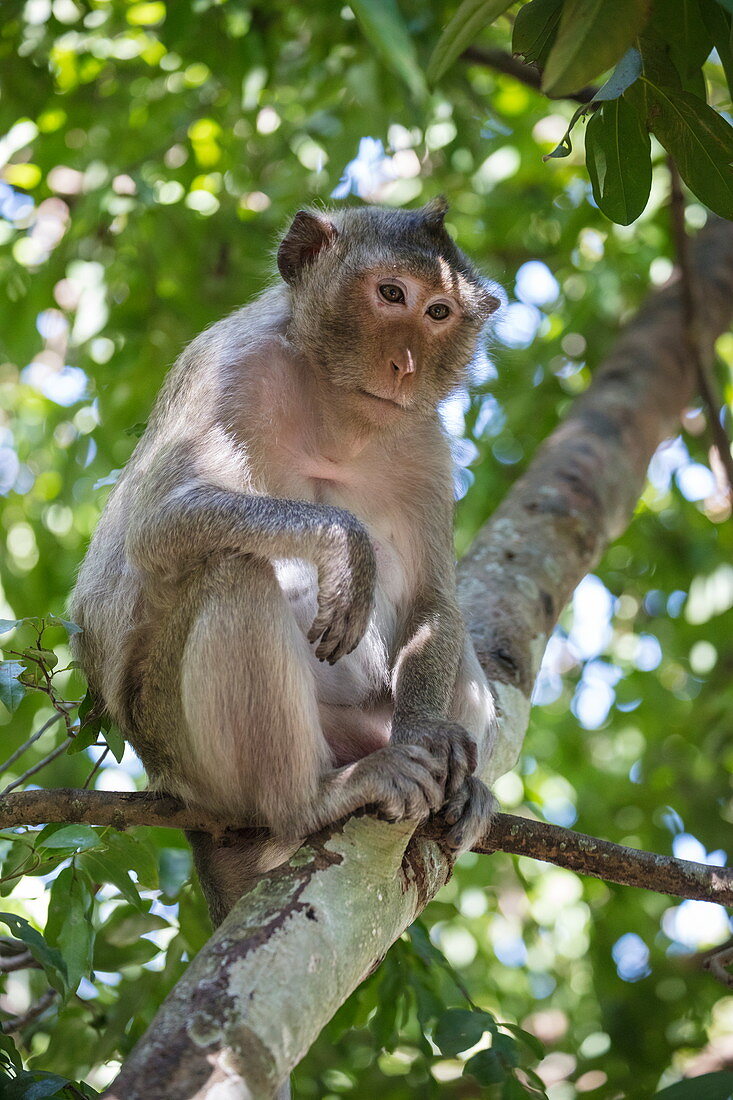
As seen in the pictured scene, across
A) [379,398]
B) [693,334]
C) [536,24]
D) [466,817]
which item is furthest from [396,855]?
[693,334]

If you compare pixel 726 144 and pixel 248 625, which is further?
pixel 248 625

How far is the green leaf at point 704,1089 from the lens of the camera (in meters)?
2.28

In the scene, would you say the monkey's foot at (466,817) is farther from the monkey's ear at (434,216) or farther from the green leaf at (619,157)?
the monkey's ear at (434,216)

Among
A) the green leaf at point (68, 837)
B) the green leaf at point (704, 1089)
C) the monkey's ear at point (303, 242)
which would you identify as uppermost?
the green leaf at point (68, 837)

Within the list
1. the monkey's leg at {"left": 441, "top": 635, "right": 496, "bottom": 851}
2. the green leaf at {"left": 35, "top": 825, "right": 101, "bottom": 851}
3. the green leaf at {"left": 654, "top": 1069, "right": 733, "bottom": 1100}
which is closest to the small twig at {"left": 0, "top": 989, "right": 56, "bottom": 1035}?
the green leaf at {"left": 35, "top": 825, "right": 101, "bottom": 851}

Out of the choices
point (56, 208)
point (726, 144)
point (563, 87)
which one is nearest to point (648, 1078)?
point (726, 144)

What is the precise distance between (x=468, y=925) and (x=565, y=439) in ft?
10.9

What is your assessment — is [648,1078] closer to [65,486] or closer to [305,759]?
[305,759]

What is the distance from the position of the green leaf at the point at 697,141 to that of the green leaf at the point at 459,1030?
2416 mm

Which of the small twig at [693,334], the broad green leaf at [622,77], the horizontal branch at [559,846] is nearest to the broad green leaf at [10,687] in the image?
the horizontal branch at [559,846]

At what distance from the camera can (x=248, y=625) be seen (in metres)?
3.27

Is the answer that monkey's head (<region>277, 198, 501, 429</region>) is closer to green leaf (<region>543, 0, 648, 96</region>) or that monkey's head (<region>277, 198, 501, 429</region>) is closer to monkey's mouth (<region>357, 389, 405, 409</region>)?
monkey's mouth (<region>357, 389, 405, 409</region>)

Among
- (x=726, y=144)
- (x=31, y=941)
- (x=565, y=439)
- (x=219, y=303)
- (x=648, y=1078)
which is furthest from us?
(x=219, y=303)

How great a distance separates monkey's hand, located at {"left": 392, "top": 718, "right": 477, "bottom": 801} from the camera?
11.5ft
